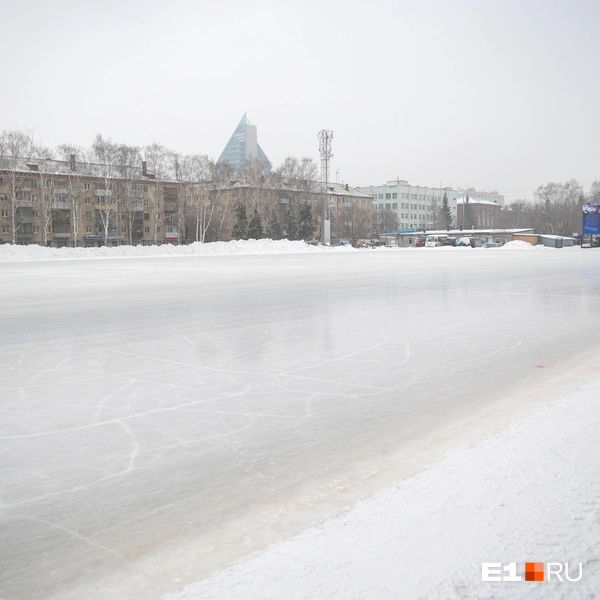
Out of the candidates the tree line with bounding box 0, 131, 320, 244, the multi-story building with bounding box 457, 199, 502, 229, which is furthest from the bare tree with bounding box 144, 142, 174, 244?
the multi-story building with bounding box 457, 199, 502, 229

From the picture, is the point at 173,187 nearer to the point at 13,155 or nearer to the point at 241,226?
the point at 241,226

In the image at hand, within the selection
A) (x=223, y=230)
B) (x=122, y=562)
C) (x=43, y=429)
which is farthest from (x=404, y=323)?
(x=223, y=230)

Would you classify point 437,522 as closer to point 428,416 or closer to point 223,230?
point 428,416

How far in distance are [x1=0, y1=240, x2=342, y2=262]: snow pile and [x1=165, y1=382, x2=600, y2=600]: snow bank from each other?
3743 centimetres

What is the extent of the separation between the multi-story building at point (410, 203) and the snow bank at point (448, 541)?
5986 inches

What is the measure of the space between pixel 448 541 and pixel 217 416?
2.47 meters

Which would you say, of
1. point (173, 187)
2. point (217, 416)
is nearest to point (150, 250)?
point (173, 187)

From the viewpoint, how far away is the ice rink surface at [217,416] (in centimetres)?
280

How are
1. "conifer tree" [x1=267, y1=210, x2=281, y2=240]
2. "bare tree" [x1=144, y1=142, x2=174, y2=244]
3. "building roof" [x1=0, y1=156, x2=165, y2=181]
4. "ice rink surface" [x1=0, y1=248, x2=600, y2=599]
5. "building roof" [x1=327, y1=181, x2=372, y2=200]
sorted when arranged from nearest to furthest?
1. "ice rink surface" [x1=0, y1=248, x2=600, y2=599]
2. "building roof" [x1=0, y1=156, x2=165, y2=181]
3. "bare tree" [x1=144, y1=142, x2=174, y2=244]
4. "conifer tree" [x1=267, y1=210, x2=281, y2=240]
5. "building roof" [x1=327, y1=181, x2=372, y2=200]

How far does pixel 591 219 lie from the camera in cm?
7138

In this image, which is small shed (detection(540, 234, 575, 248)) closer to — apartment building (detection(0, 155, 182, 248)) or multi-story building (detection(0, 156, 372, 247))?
multi-story building (detection(0, 156, 372, 247))

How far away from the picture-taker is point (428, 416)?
4.72m

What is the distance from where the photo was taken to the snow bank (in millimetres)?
2301

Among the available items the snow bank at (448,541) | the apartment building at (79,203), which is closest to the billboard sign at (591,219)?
the apartment building at (79,203)
